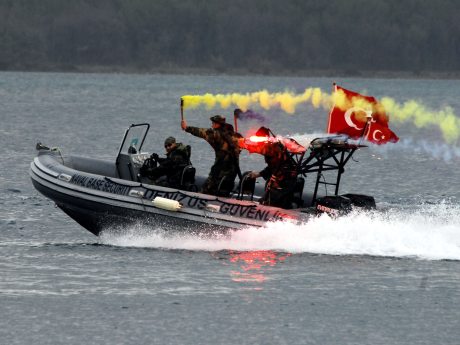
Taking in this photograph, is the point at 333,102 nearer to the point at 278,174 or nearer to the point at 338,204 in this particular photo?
the point at 278,174

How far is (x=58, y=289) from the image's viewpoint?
19.3 m

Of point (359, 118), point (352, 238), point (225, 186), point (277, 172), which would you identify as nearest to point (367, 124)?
point (359, 118)

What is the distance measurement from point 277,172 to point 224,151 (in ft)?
3.95

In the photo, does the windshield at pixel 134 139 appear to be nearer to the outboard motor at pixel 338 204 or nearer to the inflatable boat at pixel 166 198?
the inflatable boat at pixel 166 198

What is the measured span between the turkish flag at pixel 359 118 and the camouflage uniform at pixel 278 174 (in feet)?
3.15

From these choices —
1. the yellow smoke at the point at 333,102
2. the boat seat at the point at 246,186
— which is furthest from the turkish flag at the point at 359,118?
the boat seat at the point at 246,186

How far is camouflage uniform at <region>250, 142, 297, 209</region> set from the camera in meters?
22.0

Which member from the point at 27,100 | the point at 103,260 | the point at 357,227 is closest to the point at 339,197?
the point at 357,227

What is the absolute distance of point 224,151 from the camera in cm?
2272

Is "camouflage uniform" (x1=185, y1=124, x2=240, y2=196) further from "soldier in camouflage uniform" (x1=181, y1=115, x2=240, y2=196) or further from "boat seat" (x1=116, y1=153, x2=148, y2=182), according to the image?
"boat seat" (x1=116, y1=153, x2=148, y2=182)

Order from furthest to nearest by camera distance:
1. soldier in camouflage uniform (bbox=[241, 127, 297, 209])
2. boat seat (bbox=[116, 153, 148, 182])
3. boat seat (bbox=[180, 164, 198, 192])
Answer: boat seat (bbox=[116, 153, 148, 182]) < boat seat (bbox=[180, 164, 198, 192]) < soldier in camouflage uniform (bbox=[241, 127, 297, 209])

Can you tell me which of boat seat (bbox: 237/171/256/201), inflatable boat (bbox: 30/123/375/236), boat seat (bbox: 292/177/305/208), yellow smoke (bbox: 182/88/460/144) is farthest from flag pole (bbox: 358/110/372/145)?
boat seat (bbox: 237/171/256/201)

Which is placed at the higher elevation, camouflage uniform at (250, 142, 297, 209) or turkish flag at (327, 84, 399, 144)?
turkish flag at (327, 84, 399, 144)

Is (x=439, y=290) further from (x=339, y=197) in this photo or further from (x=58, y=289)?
(x=58, y=289)
